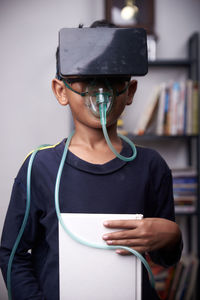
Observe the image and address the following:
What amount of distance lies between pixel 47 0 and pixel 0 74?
621mm

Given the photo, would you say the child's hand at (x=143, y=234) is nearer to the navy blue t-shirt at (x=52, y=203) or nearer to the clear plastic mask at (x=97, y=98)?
the navy blue t-shirt at (x=52, y=203)

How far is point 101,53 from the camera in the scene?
630 mm

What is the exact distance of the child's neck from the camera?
78 cm

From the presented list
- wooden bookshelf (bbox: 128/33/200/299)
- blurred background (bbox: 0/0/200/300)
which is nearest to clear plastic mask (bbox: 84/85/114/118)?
wooden bookshelf (bbox: 128/33/200/299)

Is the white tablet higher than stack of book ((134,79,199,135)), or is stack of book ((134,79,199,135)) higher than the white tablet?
stack of book ((134,79,199,135))

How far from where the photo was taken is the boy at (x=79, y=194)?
0.73 m

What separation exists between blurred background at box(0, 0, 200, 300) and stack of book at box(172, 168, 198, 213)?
2.50 ft

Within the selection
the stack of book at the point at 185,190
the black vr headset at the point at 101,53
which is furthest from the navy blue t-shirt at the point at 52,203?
the stack of book at the point at 185,190

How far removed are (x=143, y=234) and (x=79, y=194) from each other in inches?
7.1

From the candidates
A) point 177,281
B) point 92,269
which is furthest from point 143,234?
point 177,281

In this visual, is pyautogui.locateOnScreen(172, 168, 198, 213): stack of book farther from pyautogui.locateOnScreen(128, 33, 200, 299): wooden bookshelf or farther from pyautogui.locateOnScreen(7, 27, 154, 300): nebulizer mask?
pyautogui.locateOnScreen(7, 27, 154, 300): nebulizer mask

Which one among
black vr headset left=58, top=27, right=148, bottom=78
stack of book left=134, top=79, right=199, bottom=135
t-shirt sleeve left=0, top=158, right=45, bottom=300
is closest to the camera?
black vr headset left=58, top=27, right=148, bottom=78

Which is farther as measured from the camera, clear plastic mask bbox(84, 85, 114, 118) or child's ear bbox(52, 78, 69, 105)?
child's ear bbox(52, 78, 69, 105)

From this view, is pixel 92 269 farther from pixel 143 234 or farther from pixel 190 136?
pixel 190 136
